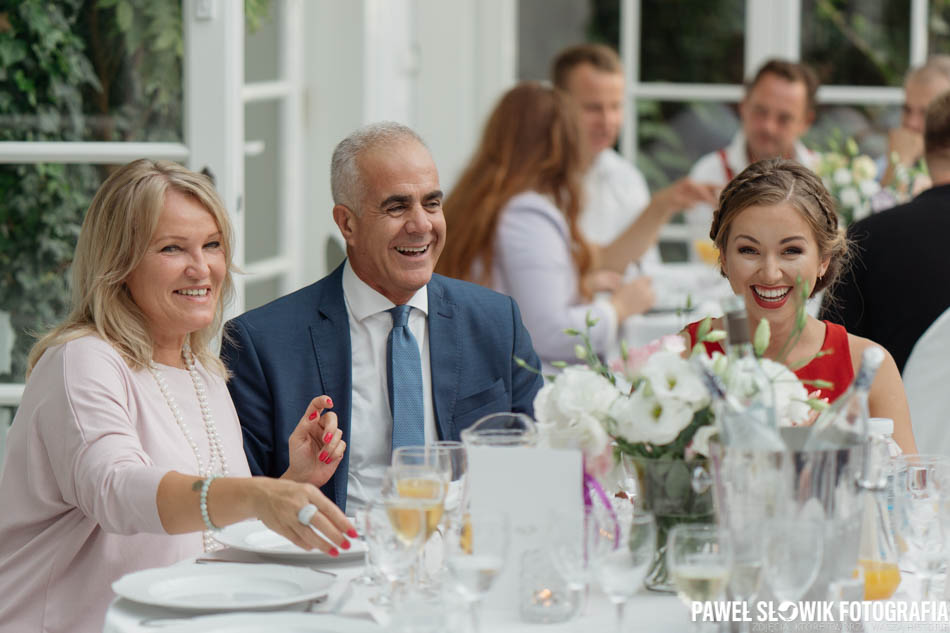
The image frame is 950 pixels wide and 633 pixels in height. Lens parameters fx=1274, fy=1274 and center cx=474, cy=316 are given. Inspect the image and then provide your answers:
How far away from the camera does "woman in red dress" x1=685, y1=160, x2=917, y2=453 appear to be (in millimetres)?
2439

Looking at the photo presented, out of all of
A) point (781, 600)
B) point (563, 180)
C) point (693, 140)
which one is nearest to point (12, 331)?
point (563, 180)

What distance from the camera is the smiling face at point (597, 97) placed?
17.6 ft

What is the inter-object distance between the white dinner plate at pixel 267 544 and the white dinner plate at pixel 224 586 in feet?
0.25

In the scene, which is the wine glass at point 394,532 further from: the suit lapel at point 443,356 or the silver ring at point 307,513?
the suit lapel at point 443,356

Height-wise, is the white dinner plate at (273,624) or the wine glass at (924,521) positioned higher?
the wine glass at (924,521)

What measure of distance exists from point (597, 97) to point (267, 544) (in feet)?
12.3

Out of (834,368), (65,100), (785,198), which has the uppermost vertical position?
(65,100)

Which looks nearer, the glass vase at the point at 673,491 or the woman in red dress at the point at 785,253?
the glass vase at the point at 673,491

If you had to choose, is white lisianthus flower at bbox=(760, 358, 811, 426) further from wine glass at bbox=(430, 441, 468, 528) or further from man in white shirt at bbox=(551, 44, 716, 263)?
man in white shirt at bbox=(551, 44, 716, 263)

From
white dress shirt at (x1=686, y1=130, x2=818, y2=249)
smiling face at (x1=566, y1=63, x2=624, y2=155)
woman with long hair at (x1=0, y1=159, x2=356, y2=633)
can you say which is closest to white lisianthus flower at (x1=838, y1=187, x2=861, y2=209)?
white dress shirt at (x1=686, y1=130, x2=818, y2=249)

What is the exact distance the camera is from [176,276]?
85.5 inches

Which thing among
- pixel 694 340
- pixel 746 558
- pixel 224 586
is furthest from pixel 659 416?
pixel 694 340

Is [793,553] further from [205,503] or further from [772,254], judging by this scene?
[772,254]

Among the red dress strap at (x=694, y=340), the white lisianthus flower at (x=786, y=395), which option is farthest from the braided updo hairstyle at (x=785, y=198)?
the white lisianthus flower at (x=786, y=395)
